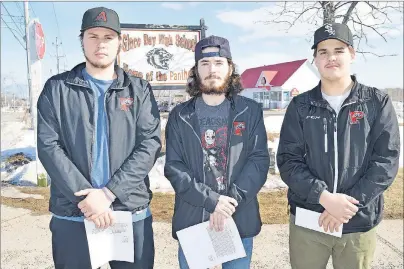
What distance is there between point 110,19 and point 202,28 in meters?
3.91

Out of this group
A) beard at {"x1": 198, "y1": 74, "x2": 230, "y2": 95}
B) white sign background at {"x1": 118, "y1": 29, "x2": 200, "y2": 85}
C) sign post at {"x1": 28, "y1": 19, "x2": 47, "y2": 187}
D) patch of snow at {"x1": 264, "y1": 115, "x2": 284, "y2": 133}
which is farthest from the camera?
patch of snow at {"x1": 264, "y1": 115, "x2": 284, "y2": 133}

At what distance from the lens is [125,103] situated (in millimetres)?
2482

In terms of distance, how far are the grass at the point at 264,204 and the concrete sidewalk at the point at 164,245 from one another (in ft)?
1.02

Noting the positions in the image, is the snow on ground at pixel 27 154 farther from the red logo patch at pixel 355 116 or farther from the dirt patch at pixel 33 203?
the red logo patch at pixel 355 116

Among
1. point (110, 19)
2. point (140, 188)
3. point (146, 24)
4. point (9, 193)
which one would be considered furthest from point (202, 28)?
point (9, 193)

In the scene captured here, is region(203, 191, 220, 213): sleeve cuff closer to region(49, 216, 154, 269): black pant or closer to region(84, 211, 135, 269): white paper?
region(84, 211, 135, 269): white paper

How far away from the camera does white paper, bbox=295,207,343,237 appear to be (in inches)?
98.0

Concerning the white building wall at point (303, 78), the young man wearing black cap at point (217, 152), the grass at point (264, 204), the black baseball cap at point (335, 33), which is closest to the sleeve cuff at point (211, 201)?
the young man wearing black cap at point (217, 152)

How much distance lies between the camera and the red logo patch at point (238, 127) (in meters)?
2.53

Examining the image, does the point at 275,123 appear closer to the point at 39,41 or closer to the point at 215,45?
the point at 39,41

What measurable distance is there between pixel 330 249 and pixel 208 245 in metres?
0.89

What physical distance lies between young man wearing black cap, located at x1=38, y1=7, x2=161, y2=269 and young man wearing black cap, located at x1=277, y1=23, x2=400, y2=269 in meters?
1.08

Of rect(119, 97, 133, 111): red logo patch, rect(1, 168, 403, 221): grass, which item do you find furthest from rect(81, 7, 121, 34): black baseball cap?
rect(1, 168, 403, 221): grass

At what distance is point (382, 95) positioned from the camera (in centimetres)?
247
